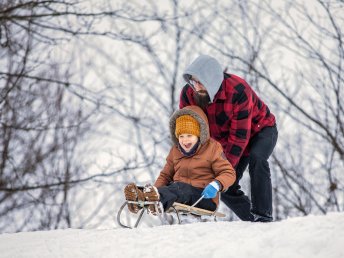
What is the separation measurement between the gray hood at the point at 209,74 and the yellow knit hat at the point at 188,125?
25 cm

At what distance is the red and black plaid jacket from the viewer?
405cm

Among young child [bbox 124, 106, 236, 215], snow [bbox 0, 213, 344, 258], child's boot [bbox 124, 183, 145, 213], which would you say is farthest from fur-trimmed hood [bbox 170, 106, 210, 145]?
snow [bbox 0, 213, 344, 258]

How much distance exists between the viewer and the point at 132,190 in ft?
12.4

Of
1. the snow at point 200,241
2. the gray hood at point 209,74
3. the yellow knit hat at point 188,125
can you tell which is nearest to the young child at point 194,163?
the yellow knit hat at point 188,125

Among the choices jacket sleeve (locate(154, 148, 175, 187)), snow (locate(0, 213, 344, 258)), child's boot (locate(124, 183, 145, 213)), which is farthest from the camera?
jacket sleeve (locate(154, 148, 175, 187))

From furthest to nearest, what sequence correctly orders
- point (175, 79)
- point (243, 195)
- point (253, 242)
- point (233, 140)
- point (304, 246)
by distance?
1. point (175, 79)
2. point (243, 195)
3. point (233, 140)
4. point (253, 242)
5. point (304, 246)

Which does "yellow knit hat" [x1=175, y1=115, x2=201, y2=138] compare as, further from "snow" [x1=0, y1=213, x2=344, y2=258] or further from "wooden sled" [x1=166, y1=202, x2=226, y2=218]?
"snow" [x1=0, y1=213, x2=344, y2=258]

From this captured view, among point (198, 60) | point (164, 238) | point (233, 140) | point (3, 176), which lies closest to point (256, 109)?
point (233, 140)

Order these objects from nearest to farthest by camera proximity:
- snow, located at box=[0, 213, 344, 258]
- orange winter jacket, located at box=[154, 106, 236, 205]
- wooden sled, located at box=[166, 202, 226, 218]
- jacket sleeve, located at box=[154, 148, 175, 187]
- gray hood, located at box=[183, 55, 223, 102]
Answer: snow, located at box=[0, 213, 344, 258] < wooden sled, located at box=[166, 202, 226, 218] < gray hood, located at box=[183, 55, 223, 102] < orange winter jacket, located at box=[154, 106, 236, 205] < jacket sleeve, located at box=[154, 148, 175, 187]

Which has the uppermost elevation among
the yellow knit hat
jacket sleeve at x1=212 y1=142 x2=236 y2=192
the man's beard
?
the man's beard

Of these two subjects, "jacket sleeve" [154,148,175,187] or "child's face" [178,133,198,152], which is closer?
"child's face" [178,133,198,152]

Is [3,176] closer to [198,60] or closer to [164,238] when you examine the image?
[198,60]

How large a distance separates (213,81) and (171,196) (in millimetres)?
935

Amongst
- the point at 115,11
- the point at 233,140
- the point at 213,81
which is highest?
the point at 115,11
